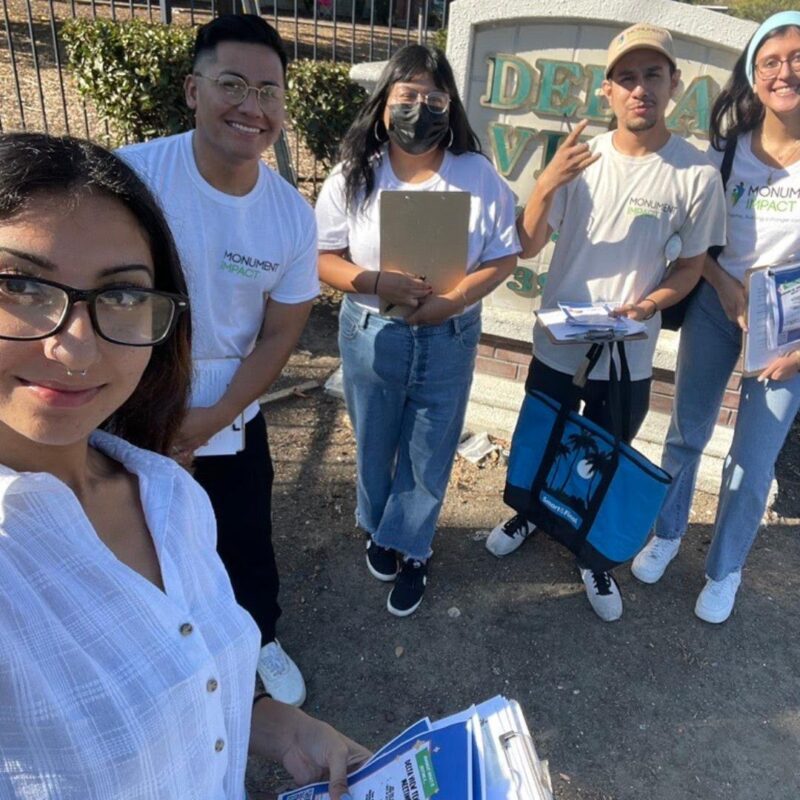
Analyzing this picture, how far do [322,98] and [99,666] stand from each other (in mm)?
4709

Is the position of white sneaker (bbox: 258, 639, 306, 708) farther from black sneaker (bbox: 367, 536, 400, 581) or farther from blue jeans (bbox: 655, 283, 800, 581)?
blue jeans (bbox: 655, 283, 800, 581)

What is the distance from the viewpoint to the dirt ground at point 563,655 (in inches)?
95.6

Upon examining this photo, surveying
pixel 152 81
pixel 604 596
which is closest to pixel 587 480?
pixel 604 596

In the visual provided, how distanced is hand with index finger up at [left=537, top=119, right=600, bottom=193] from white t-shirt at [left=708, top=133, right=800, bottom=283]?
0.54 meters

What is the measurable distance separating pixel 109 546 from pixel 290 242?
1193mm

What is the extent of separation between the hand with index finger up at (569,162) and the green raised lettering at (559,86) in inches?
42.8

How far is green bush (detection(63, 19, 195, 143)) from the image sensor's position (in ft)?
14.6

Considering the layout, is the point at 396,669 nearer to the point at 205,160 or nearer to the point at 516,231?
the point at 516,231

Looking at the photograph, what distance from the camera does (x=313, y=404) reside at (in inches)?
170

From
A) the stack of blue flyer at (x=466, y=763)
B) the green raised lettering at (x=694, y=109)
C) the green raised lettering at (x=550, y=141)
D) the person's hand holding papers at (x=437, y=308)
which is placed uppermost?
the green raised lettering at (x=694, y=109)

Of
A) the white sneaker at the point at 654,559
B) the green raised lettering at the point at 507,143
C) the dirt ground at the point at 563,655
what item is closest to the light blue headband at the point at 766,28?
the green raised lettering at the point at 507,143

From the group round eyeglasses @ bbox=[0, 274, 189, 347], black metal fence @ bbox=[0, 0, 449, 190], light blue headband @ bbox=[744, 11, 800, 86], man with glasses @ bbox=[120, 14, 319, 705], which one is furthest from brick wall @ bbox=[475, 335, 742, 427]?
round eyeglasses @ bbox=[0, 274, 189, 347]

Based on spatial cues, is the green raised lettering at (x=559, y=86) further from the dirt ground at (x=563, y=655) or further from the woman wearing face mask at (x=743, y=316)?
the dirt ground at (x=563, y=655)

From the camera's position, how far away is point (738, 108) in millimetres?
2514
